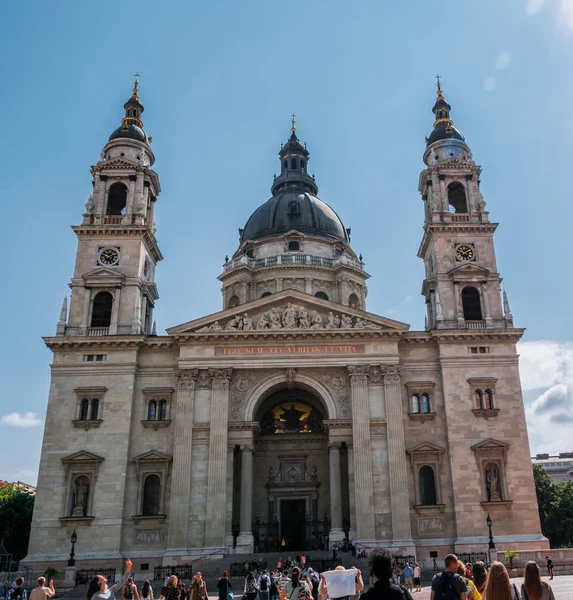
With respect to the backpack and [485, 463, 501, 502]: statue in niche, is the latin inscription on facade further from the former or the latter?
the backpack

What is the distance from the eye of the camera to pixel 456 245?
45.3 metres

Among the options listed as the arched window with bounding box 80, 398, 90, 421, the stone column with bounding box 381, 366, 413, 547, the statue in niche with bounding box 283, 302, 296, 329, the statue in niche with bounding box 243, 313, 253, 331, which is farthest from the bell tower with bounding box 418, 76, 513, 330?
the arched window with bounding box 80, 398, 90, 421

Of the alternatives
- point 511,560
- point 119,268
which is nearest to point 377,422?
point 511,560

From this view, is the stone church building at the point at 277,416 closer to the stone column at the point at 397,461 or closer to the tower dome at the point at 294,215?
the stone column at the point at 397,461

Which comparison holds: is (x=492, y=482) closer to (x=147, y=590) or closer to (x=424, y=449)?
(x=424, y=449)

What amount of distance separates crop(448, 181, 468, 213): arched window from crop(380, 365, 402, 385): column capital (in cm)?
1458

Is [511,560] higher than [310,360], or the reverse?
[310,360]

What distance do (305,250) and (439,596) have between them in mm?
49881

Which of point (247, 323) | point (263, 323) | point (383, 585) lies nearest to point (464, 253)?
point (263, 323)

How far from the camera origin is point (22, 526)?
55.7 m

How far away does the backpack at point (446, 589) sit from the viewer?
8.02 meters

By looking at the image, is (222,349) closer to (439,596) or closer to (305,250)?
(305,250)

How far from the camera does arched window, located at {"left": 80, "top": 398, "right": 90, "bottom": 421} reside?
131ft

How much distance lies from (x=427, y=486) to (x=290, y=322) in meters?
12.8
